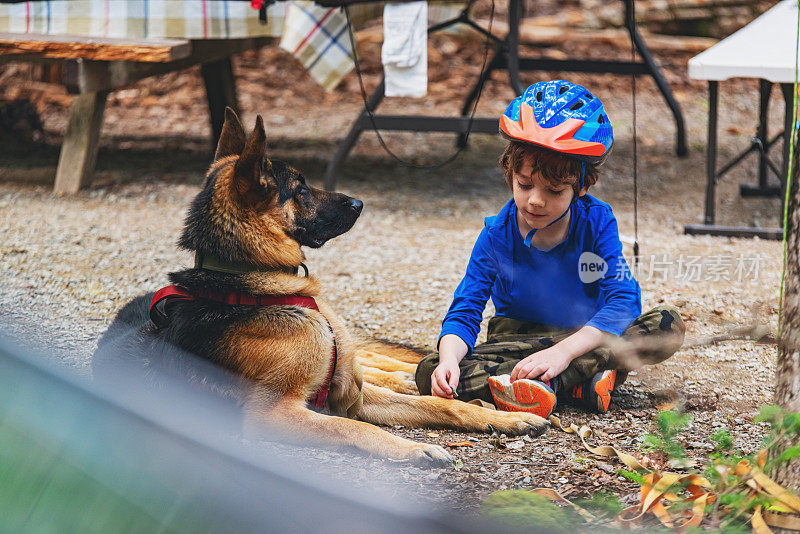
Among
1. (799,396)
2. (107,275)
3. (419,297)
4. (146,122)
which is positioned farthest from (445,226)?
(146,122)

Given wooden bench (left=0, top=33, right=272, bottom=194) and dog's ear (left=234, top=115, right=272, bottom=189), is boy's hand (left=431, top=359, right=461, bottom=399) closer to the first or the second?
dog's ear (left=234, top=115, right=272, bottom=189)

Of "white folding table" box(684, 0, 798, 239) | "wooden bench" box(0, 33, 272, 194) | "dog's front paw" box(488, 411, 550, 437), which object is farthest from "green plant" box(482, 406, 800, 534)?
"wooden bench" box(0, 33, 272, 194)

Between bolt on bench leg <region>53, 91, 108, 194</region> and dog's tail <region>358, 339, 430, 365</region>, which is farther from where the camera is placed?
bolt on bench leg <region>53, 91, 108, 194</region>

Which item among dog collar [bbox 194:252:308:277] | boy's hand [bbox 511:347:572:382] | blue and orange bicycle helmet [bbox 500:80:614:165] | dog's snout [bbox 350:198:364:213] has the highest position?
blue and orange bicycle helmet [bbox 500:80:614:165]

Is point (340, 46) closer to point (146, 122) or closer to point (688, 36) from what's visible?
point (146, 122)

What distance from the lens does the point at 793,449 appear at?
4.65ft

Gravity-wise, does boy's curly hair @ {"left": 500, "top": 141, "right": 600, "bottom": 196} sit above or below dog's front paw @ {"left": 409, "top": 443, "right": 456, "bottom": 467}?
above

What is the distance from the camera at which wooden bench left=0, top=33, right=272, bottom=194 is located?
5285 millimetres

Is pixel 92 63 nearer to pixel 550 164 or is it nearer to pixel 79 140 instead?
pixel 79 140

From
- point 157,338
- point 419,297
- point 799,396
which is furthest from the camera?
point 419,297

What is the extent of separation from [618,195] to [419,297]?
270 centimetres

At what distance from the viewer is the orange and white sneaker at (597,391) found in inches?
107

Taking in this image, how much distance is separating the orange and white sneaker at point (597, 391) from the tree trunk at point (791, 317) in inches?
36.9

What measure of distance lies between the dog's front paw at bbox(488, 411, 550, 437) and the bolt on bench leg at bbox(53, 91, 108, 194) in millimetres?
4273
